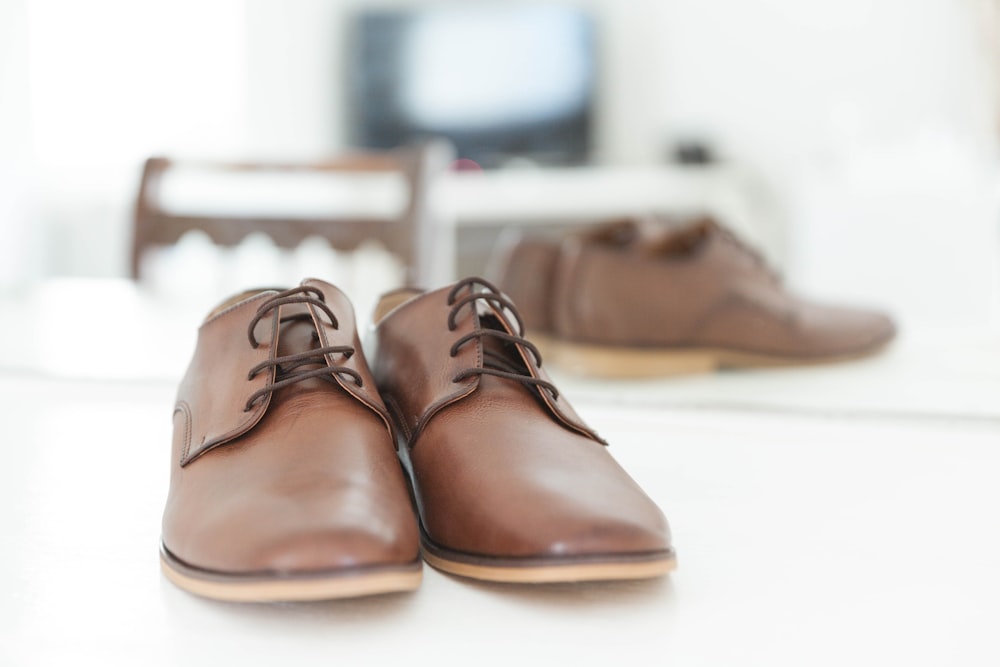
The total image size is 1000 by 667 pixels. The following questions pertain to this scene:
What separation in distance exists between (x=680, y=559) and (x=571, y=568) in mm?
87

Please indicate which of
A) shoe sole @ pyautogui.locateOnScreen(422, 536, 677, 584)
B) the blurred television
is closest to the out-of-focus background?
the blurred television

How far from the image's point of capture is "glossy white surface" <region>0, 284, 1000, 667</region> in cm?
39

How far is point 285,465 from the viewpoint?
1.53 ft

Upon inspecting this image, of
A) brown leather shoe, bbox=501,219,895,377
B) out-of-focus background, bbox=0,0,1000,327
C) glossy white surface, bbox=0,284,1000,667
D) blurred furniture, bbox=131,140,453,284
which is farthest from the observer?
out-of-focus background, bbox=0,0,1000,327

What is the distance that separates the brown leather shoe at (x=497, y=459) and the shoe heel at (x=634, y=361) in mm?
349

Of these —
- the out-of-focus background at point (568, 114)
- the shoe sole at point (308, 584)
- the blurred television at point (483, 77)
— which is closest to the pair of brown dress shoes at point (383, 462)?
the shoe sole at point (308, 584)

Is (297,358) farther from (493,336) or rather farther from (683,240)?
(683,240)

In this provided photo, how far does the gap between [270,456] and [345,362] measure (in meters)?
0.10

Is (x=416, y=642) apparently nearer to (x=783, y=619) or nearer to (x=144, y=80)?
(x=783, y=619)

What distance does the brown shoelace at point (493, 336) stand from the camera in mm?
557

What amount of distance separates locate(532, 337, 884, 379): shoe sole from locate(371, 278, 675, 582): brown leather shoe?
350mm

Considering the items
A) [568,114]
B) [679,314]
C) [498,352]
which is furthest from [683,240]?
[568,114]

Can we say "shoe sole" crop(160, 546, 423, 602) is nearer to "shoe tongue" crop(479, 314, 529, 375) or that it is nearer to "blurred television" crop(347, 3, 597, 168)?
"shoe tongue" crop(479, 314, 529, 375)

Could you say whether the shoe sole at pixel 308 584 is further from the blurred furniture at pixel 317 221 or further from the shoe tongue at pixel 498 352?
the blurred furniture at pixel 317 221
